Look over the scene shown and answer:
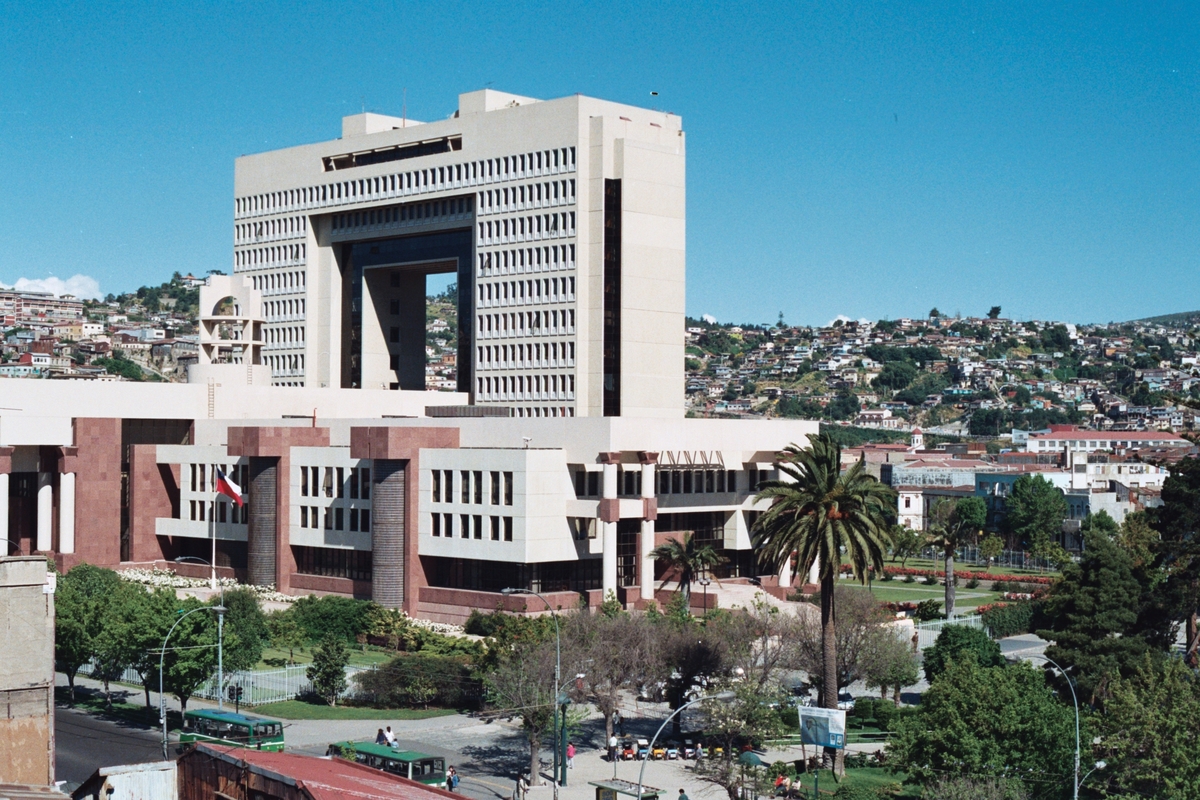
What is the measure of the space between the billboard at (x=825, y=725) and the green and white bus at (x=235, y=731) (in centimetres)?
2240

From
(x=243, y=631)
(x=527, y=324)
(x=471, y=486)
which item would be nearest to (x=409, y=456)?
(x=471, y=486)

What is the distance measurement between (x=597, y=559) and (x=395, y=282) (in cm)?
6575

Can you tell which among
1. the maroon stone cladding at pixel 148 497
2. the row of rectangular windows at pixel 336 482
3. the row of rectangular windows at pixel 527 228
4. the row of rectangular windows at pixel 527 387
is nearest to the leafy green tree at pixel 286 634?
the row of rectangular windows at pixel 336 482

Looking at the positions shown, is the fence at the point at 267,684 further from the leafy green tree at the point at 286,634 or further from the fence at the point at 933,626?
the fence at the point at 933,626

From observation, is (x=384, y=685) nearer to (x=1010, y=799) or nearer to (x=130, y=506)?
(x=1010, y=799)

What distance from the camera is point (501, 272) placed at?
142375mm

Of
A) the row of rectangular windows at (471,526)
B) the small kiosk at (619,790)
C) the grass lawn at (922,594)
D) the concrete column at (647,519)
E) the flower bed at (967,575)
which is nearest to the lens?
the small kiosk at (619,790)

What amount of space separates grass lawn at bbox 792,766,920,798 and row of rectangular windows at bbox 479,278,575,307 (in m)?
73.2

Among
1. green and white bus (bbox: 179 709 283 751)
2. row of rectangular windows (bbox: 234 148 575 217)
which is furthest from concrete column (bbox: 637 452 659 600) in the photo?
row of rectangular windows (bbox: 234 148 575 217)

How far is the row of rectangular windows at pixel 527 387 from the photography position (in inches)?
5389

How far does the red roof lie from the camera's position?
27953 mm

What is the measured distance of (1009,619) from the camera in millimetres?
111250

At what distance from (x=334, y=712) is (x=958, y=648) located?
34449 mm

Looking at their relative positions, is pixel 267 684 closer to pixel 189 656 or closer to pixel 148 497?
pixel 189 656
